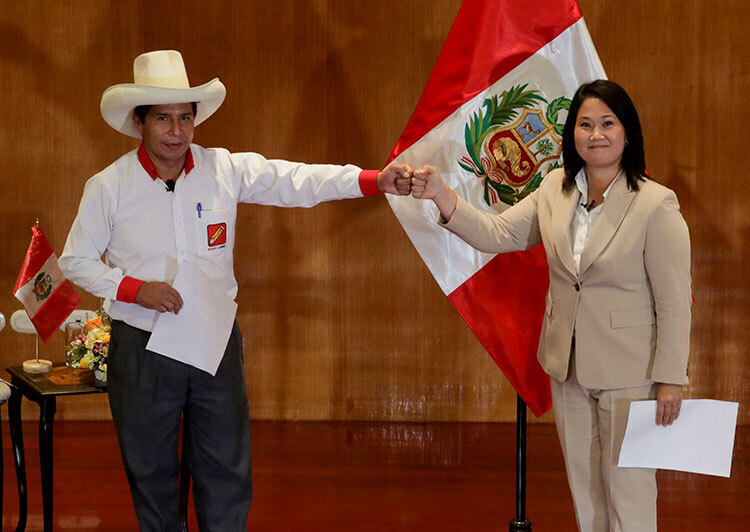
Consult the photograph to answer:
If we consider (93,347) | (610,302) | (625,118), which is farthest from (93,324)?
(625,118)

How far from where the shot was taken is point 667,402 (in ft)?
7.64

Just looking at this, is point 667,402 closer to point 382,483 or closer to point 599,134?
point 599,134

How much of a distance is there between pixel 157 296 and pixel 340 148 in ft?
8.73

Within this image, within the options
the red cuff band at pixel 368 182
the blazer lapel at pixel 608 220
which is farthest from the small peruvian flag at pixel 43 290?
the blazer lapel at pixel 608 220

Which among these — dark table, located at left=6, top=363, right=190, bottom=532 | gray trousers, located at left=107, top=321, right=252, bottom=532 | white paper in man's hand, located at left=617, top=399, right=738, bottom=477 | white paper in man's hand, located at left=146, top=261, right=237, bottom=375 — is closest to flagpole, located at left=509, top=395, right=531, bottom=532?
white paper in man's hand, located at left=617, top=399, right=738, bottom=477

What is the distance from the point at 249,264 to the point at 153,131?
8.48ft

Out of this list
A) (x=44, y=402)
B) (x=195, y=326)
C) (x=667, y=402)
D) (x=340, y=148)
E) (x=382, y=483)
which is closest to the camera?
(x=667, y=402)

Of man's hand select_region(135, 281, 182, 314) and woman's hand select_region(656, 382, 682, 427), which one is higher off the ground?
man's hand select_region(135, 281, 182, 314)

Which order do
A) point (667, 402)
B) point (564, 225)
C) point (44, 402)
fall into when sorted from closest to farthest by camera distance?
point (667, 402) → point (564, 225) → point (44, 402)

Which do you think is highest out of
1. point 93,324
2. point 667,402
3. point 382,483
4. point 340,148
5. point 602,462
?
point 340,148

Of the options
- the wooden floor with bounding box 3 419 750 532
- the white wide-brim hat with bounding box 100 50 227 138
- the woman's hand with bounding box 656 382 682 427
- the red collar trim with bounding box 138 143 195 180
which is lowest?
the wooden floor with bounding box 3 419 750 532

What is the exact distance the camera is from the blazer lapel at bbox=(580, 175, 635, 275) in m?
2.35

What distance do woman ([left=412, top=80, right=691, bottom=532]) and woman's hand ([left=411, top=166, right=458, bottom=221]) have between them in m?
0.28

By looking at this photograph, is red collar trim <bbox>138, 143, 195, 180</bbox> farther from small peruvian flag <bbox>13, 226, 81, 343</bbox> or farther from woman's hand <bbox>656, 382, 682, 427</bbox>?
woman's hand <bbox>656, 382, 682, 427</bbox>
